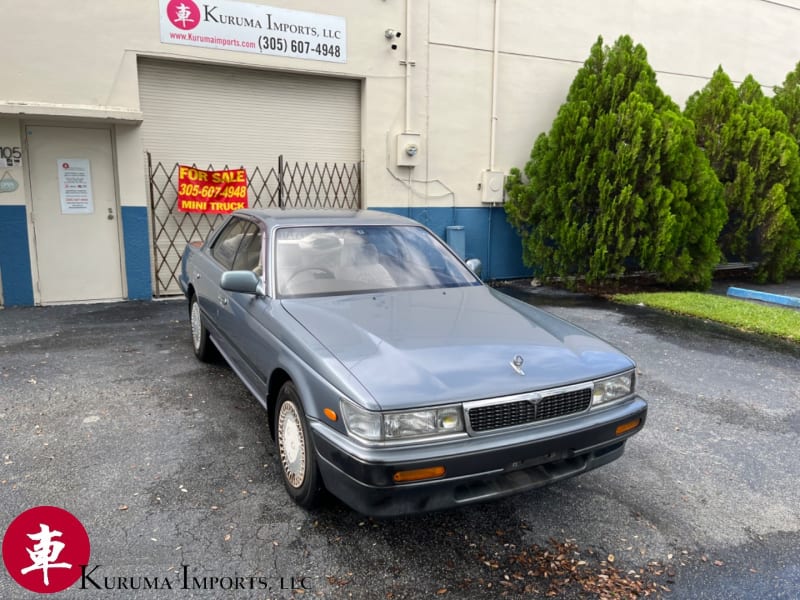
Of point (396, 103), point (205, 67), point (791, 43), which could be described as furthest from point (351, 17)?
point (791, 43)

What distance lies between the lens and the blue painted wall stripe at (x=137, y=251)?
7.98 metres

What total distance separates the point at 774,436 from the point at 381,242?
3.00m

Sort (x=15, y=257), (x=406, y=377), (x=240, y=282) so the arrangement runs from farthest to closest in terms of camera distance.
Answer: (x=15, y=257) < (x=240, y=282) < (x=406, y=377)

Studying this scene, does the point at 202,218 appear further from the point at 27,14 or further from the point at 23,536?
the point at 23,536

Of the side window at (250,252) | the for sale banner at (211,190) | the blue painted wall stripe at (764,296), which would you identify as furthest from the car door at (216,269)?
the blue painted wall stripe at (764,296)

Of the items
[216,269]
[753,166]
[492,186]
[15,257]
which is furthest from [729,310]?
[15,257]

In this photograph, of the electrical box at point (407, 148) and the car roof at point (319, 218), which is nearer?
the car roof at point (319, 218)

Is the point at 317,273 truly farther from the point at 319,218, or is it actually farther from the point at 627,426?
the point at 627,426

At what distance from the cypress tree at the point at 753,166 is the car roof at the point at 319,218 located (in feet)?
25.8

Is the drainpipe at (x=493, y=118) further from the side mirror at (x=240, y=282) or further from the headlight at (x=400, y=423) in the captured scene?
the headlight at (x=400, y=423)

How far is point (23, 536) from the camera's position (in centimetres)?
284

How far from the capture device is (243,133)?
8648 mm

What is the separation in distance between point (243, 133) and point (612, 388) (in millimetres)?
7106

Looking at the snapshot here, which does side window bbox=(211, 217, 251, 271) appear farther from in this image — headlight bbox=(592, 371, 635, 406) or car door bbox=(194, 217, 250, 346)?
headlight bbox=(592, 371, 635, 406)
